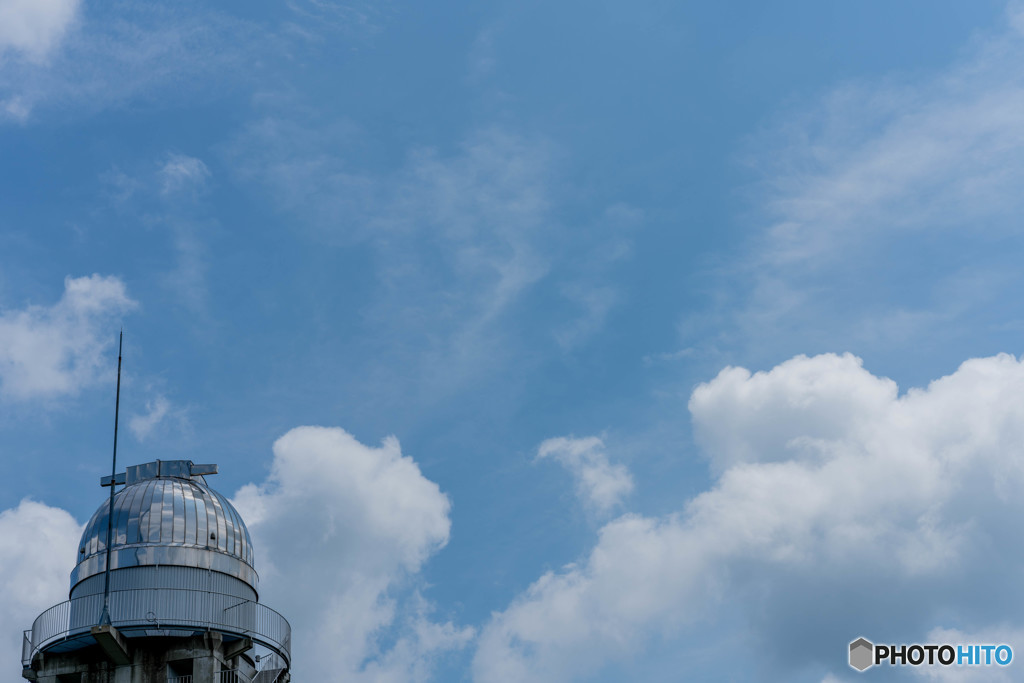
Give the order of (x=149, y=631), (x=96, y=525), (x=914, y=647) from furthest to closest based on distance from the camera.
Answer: (x=96, y=525) → (x=149, y=631) → (x=914, y=647)

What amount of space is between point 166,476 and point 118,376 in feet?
16.2

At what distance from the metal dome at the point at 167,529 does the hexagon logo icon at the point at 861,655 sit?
25597mm

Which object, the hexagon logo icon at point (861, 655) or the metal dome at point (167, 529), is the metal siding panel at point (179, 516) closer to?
the metal dome at point (167, 529)

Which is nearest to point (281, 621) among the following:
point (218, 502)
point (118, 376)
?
point (218, 502)

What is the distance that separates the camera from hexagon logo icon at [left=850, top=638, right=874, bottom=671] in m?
45.8

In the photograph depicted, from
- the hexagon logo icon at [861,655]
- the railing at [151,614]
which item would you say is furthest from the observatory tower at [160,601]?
the hexagon logo icon at [861,655]

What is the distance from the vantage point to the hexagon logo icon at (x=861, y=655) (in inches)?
1802

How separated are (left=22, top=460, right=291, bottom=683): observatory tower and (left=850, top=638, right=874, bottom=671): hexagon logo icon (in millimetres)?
23596

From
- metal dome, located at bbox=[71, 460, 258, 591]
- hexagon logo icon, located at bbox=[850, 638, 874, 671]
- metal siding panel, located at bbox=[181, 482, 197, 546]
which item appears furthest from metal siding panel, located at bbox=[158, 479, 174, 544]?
hexagon logo icon, located at bbox=[850, 638, 874, 671]

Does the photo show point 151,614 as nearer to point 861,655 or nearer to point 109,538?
point 109,538

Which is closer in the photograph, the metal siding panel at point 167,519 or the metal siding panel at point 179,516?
the metal siding panel at point 167,519

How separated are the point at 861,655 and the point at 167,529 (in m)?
28.6

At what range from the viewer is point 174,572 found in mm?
49625

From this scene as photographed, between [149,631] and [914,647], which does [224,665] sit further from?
[914,647]
